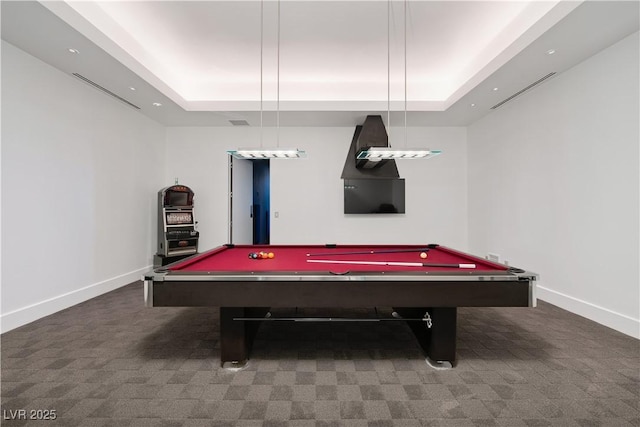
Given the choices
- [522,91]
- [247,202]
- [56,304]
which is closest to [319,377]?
[56,304]

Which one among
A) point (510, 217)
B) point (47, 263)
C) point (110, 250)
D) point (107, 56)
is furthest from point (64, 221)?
point (510, 217)

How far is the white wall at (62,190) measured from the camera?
288 centimetres

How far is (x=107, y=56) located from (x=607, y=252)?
581 cm

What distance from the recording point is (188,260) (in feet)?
7.80

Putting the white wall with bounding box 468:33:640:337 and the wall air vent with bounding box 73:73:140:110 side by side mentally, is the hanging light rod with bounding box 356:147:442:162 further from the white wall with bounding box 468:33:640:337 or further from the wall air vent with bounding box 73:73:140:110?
the wall air vent with bounding box 73:73:140:110

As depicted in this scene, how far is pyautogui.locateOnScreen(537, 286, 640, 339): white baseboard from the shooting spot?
8.86 ft

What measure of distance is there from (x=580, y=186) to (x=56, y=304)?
630cm

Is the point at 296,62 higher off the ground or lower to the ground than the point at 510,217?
higher

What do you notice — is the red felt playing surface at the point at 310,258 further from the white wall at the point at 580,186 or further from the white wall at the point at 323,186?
the white wall at the point at 323,186

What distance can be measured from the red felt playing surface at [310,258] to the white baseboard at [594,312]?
5.62ft

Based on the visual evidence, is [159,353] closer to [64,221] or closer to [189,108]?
[64,221]

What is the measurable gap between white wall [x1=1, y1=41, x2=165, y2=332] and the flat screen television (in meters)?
3.77

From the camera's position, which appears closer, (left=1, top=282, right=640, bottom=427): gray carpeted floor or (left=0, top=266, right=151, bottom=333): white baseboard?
(left=1, top=282, right=640, bottom=427): gray carpeted floor

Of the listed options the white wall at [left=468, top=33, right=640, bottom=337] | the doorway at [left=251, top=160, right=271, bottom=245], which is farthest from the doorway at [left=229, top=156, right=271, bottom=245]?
the white wall at [left=468, top=33, right=640, bottom=337]
